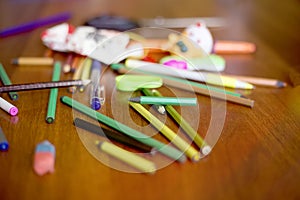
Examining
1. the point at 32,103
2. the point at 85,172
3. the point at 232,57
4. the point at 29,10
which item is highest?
the point at 29,10

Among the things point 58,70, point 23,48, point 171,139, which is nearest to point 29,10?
point 23,48

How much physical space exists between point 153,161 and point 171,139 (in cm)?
5

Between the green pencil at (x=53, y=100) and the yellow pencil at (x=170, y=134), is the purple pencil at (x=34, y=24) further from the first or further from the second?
the yellow pencil at (x=170, y=134)

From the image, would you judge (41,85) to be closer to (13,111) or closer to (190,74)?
(13,111)

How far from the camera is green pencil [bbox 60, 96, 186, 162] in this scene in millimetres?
462

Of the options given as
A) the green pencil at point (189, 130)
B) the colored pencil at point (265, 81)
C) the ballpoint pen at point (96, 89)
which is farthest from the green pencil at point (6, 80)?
the colored pencil at point (265, 81)

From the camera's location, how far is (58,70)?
0.66 m

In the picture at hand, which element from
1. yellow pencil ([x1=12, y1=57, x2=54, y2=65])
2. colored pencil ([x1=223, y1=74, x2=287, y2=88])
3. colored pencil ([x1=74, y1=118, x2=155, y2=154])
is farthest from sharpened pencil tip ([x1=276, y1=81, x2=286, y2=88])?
yellow pencil ([x1=12, y1=57, x2=54, y2=65])

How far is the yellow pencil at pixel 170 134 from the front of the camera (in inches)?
18.2

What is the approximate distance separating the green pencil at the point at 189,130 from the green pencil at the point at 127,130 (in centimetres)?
3

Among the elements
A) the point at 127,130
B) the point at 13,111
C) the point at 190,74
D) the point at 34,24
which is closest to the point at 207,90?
the point at 190,74

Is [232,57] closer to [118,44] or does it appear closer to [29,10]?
[118,44]

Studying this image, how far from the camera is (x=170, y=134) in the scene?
1.61 ft

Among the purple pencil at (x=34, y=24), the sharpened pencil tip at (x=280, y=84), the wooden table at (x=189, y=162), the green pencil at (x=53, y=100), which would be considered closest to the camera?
the wooden table at (x=189, y=162)
